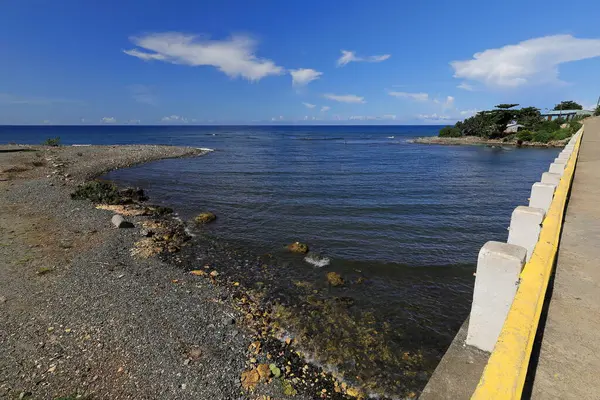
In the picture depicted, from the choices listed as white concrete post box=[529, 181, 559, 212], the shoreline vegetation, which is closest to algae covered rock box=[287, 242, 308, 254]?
white concrete post box=[529, 181, 559, 212]

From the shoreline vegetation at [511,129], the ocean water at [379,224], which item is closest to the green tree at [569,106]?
the shoreline vegetation at [511,129]

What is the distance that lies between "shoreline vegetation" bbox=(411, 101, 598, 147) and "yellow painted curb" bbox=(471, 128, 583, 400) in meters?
74.5

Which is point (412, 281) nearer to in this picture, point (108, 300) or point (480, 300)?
point (480, 300)

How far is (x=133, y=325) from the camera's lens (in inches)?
286

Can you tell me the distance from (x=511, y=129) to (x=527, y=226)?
95.1m

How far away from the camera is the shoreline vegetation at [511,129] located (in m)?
65.1

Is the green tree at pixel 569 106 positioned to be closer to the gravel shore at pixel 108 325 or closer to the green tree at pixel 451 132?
the green tree at pixel 451 132

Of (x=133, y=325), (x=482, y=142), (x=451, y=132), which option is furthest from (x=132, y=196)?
(x=451, y=132)

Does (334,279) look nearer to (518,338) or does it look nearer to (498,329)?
(498,329)

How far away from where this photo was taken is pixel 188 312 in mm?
7895

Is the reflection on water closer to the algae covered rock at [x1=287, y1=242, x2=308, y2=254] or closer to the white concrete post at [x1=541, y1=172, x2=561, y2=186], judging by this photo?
the algae covered rock at [x1=287, y1=242, x2=308, y2=254]

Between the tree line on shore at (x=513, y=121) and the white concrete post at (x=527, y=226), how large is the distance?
2916 inches

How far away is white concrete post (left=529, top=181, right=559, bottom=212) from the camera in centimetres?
571

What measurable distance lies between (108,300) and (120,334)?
1.65m
